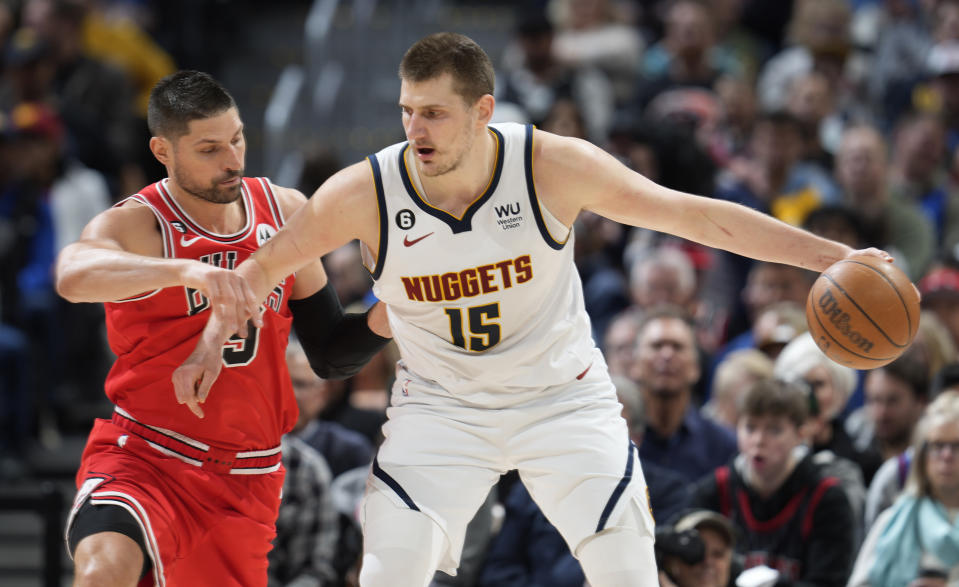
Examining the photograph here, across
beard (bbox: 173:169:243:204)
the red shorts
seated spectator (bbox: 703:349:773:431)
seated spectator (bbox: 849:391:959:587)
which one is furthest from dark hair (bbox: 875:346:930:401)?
beard (bbox: 173:169:243:204)

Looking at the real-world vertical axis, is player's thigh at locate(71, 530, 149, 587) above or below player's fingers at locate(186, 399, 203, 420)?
below

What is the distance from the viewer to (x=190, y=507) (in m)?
4.52

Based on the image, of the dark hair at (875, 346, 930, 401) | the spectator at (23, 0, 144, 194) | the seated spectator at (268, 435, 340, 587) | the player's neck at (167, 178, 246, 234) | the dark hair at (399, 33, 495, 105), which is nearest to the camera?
the dark hair at (399, 33, 495, 105)

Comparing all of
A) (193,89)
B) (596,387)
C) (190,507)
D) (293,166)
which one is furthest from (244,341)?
(293,166)

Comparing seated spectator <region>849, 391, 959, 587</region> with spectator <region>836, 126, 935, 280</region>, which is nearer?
seated spectator <region>849, 391, 959, 587</region>

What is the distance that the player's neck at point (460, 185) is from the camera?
4.35 metres

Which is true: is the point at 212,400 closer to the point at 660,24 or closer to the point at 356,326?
the point at 356,326

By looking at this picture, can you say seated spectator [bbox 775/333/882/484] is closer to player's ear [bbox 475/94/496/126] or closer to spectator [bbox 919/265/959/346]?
spectator [bbox 919/265/959/346]

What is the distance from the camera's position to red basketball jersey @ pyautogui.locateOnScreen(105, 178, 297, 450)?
14.9 feet

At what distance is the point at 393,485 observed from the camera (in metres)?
4.34

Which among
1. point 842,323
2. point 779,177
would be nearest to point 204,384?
point 842,323

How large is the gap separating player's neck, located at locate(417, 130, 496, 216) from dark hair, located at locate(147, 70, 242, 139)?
2.63 feet

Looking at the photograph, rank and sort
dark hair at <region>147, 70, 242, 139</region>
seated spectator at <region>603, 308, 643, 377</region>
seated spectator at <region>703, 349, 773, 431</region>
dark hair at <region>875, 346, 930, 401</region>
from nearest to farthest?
dark hair at <region>147, 70, 242, 139</region>
dark hair at <region>875, 346, 930, 401</region>
seated spectator at <region>703, 349, 773, 431</region>
seated spectator at <region>603, 308, 643, 377</region>

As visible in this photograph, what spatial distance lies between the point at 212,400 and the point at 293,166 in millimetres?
6785
